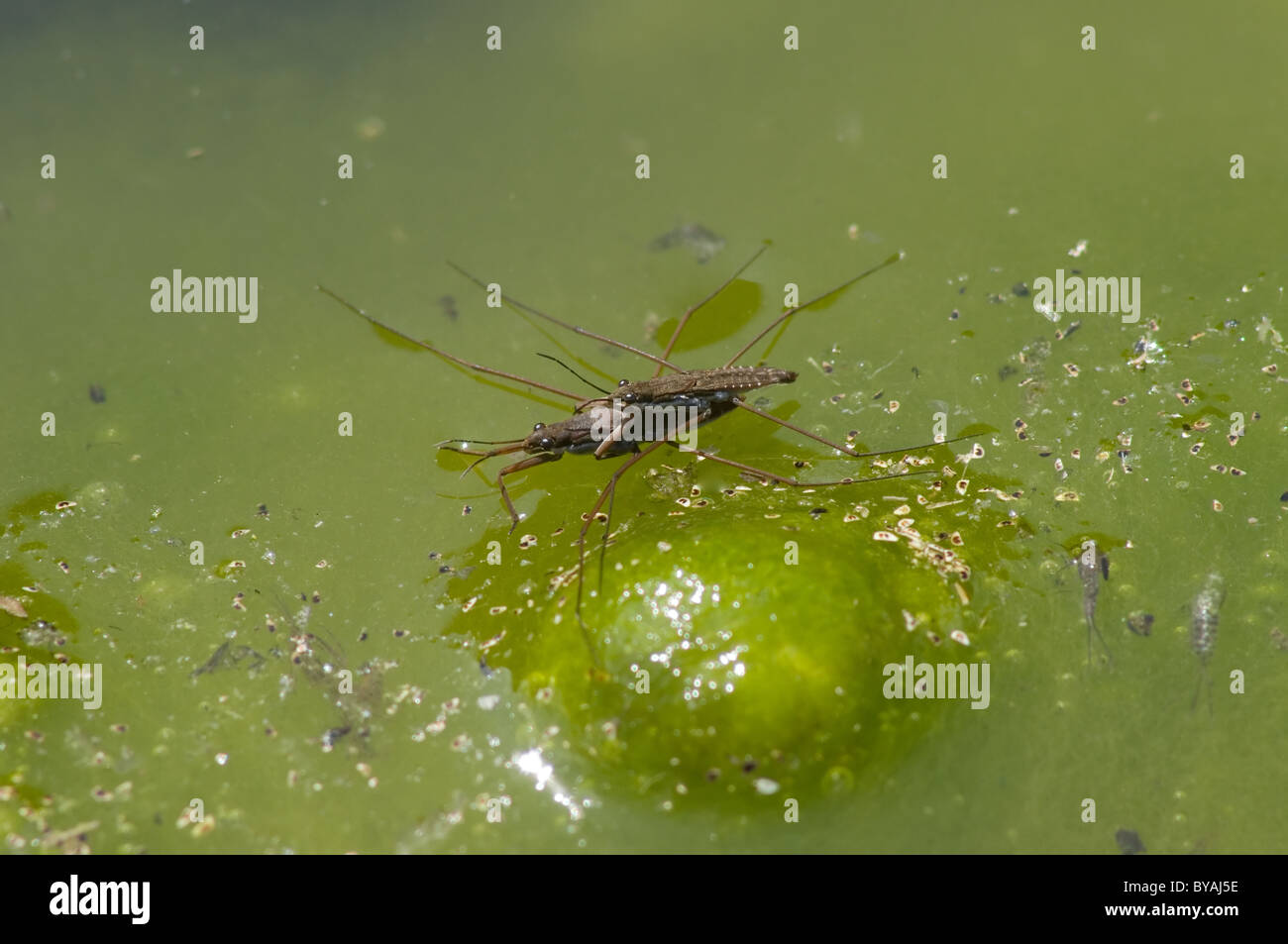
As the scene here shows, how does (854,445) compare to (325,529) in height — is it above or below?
above

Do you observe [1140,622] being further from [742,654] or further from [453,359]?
[453,359]

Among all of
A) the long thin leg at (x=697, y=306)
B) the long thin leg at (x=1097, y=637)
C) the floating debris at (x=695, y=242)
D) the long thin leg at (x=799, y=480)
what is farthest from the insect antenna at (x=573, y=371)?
the long thin leg at (x=1097, y=637)

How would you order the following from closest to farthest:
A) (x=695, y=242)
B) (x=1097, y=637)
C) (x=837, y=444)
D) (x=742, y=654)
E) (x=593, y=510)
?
(x=742, y=654)
(x=1097, y=637)
(x=593, y=510)
(x=837, y=444)
(x=695, y=242)

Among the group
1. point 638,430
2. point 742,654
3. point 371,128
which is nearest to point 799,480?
point 638,430

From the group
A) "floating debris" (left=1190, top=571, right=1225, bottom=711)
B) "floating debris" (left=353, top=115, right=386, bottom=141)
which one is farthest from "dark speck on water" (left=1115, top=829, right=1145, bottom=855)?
"floating debris" (left=353, top=115, right=386, bottom=141)

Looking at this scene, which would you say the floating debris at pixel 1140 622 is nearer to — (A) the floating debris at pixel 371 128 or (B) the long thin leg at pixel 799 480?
(B) the long thin leg at pixel 799 480
